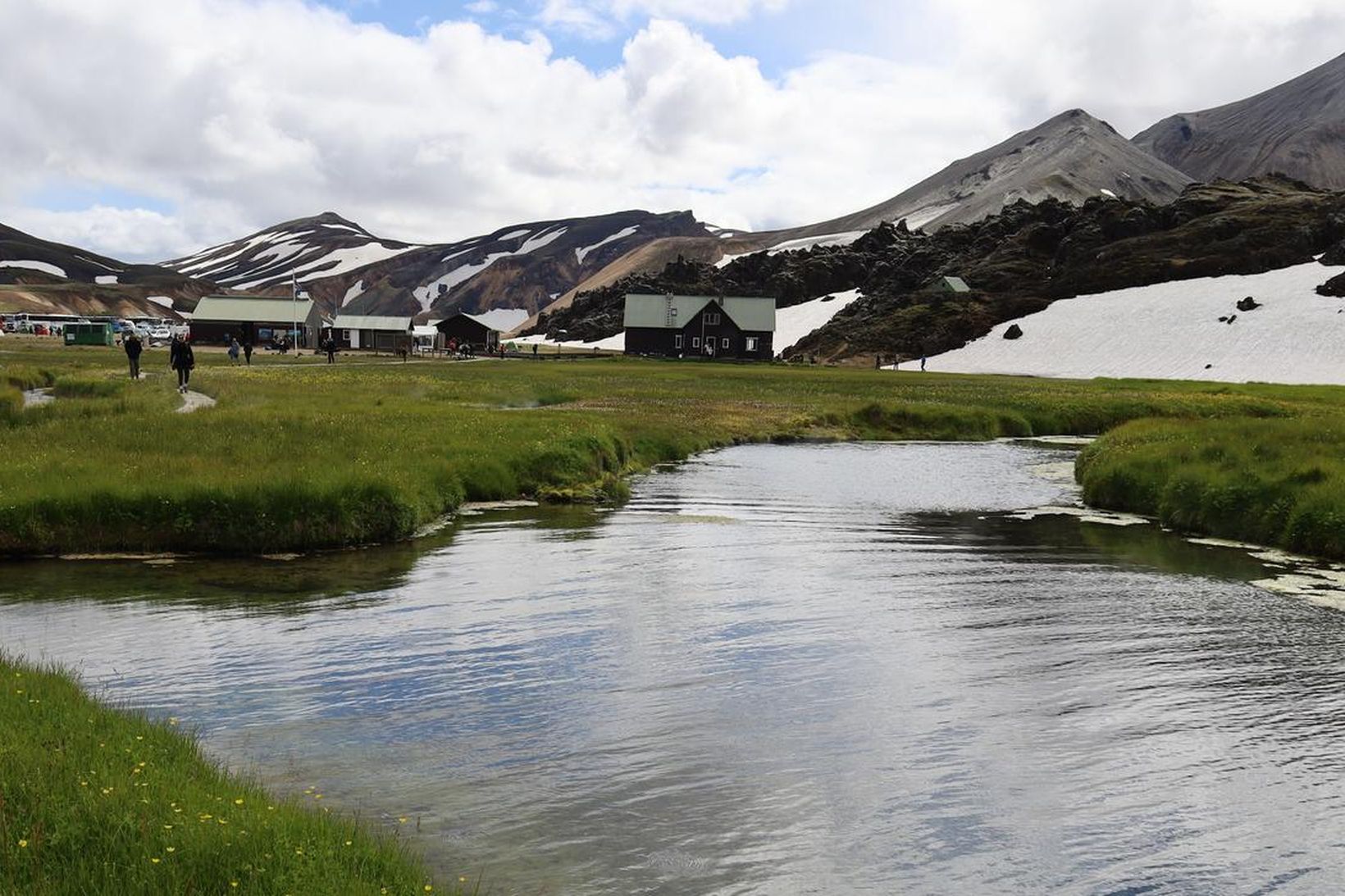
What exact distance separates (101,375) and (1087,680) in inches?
2458

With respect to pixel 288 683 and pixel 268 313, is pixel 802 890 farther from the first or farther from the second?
pixel 268 313

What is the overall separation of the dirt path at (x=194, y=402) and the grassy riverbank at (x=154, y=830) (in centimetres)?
3104

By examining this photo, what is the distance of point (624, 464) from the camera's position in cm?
3966

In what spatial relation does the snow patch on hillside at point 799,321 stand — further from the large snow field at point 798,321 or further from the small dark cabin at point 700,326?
the small dark cabin at point 700,326

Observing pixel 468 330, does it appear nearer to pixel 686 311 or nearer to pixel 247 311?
pixel 247 311

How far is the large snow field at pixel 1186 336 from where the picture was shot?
10875 centimetres

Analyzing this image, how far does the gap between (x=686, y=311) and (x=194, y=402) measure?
127 meters

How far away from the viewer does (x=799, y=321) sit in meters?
190

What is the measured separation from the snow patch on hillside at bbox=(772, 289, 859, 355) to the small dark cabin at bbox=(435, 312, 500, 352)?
163ft

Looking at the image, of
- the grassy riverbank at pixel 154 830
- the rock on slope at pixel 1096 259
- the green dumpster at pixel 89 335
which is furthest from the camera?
the rock on slope at pixel 1096 259

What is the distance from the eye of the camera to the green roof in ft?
538

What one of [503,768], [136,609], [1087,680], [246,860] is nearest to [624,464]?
[136,609]

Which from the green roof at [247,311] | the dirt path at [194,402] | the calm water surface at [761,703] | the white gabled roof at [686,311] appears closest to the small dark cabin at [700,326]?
the white gabled roof at [686,311]

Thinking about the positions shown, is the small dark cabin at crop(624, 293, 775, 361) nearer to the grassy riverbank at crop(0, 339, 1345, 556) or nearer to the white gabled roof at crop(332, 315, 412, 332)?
the white gabled roof at crop(332, 315, 412, 332)
